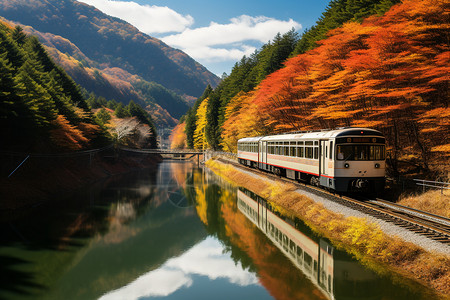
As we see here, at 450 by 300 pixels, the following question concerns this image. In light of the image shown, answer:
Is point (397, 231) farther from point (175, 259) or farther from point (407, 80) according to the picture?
point (407, 80)

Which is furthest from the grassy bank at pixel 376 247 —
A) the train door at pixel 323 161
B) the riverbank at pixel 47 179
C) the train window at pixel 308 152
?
the riverbank at pixel 47 179

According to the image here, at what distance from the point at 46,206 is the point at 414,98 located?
26367 millimetres

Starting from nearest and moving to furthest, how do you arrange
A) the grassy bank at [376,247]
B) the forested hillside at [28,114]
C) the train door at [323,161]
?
the grassy bank at [376,247]
the train door at [323,161]
the forested hillside at [28,114]

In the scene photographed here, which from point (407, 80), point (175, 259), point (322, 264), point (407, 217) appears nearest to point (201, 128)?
point (407, 80)

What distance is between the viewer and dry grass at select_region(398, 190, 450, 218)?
560 inches

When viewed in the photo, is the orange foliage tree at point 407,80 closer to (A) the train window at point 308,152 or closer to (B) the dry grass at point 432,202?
(B) the dry grass at point 432,202

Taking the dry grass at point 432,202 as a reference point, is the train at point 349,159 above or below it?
above

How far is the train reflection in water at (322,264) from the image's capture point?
10.6 metres

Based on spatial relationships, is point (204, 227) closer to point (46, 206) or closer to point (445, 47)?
point (46, 206)

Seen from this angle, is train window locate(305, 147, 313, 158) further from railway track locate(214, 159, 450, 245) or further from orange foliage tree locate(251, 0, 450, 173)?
railway track locate(214, 159, 450, 245)

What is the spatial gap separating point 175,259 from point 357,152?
35.1 ft

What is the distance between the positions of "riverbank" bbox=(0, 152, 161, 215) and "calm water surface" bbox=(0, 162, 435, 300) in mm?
2338

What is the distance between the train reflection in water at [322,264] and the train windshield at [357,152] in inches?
182

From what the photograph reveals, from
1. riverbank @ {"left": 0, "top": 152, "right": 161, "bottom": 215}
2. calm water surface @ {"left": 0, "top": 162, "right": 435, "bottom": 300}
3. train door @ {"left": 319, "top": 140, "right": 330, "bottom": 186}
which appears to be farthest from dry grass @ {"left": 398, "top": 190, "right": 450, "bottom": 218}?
riverbank @ {"left": 0, "top": 152, "right": 161, "bottom": 215}
